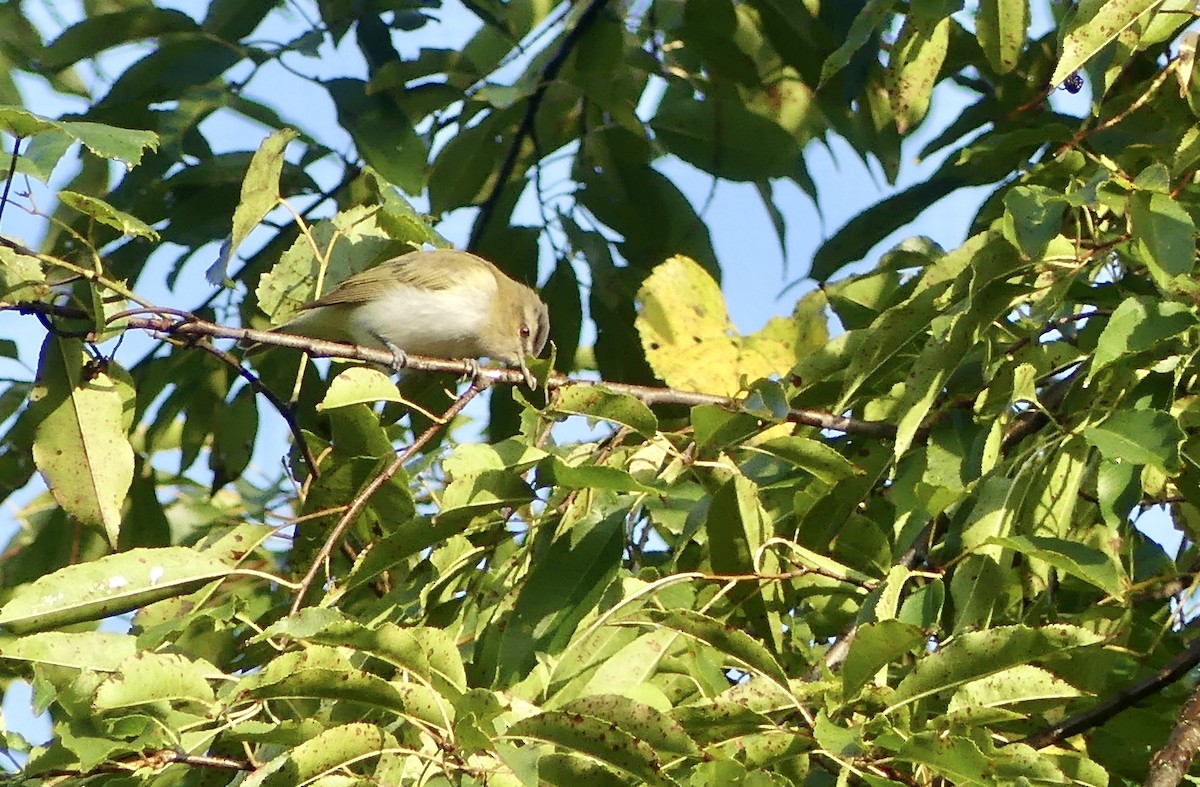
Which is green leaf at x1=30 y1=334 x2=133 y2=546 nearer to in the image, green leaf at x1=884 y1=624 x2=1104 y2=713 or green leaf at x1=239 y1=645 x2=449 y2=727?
green leaf at x1=239 y1=645 x2=449 y2=727

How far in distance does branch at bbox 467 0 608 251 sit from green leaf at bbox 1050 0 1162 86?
166cm

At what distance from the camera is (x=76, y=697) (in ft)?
5.52

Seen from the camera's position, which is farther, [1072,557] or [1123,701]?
[1123,701]

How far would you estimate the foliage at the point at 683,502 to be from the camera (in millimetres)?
1604

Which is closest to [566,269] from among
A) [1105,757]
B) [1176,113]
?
[1176,113]

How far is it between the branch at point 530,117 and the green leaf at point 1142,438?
6.46ft

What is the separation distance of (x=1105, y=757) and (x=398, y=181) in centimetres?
185

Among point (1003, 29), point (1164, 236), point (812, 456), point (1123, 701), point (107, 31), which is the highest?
point (1003, 29)

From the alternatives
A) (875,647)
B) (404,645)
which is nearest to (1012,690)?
(875,647)

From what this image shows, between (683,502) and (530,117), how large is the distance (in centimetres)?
161

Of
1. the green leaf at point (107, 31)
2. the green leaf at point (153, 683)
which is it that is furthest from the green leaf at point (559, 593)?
the green leaf at point (107, 31)

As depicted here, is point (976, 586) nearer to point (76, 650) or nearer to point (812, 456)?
point (812, 456)

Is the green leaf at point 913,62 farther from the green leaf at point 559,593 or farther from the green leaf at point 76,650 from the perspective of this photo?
the green leaf at point 76,650

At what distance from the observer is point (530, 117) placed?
371 centimetres
